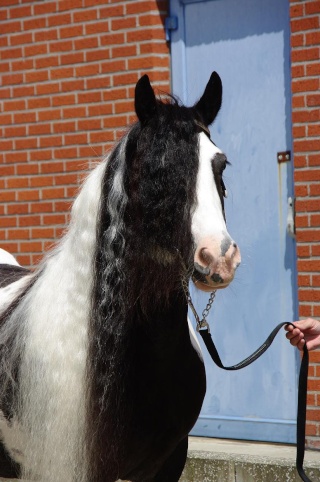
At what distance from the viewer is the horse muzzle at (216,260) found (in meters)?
2.96

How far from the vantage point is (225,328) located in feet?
19.7

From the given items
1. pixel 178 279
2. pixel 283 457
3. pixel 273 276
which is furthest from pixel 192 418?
pixel 273 276

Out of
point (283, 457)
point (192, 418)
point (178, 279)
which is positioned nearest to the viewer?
point (178, 279)

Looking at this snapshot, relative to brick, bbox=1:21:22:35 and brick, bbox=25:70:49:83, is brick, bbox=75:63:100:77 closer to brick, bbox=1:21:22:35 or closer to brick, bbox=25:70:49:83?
brick, bbox=25:70:49:83

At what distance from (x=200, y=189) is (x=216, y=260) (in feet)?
0.86

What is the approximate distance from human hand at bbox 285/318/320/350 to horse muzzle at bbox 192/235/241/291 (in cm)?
68

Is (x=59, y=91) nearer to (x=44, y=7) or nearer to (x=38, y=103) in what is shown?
(x=38, y=103)

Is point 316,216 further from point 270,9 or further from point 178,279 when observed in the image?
point 178,279

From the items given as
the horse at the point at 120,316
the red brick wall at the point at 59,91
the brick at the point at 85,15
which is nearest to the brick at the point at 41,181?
the red brick wall at the point at 59,91

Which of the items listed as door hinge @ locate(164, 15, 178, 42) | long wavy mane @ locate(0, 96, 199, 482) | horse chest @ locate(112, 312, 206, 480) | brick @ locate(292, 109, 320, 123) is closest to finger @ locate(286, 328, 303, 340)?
horse chest @ locate(112, 312, 206, 480)

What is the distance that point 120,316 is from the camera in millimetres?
3254

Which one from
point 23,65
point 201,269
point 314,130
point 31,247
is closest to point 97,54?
point 23,65

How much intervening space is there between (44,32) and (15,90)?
1.50ft

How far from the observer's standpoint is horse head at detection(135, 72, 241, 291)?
2.98 metres
